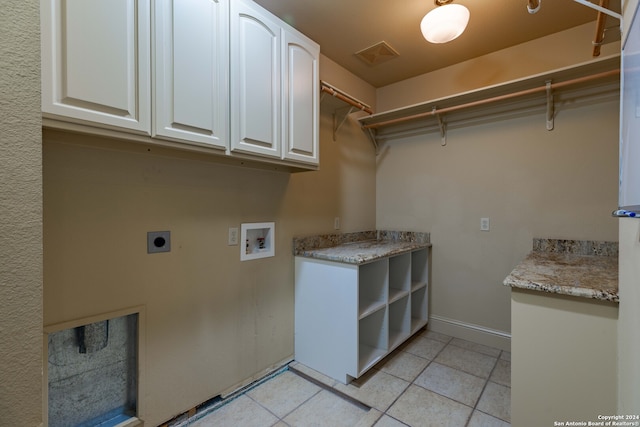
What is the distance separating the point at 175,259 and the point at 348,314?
44.2 inches

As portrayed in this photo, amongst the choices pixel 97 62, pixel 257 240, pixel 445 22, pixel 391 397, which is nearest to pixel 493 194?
pixel 445 22

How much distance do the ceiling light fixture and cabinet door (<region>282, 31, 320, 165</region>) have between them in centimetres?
72

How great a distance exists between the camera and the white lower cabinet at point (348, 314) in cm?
185

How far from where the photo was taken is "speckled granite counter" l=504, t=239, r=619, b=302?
45.3 inches

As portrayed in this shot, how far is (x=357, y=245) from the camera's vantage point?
2490mm

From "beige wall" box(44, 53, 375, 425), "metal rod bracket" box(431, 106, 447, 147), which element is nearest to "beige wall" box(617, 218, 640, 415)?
"metal rod bracket" box(431, 106, 447, 147)

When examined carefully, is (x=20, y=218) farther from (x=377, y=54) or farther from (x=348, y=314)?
(x=377, y=54)

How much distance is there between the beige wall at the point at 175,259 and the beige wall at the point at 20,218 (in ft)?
2.51

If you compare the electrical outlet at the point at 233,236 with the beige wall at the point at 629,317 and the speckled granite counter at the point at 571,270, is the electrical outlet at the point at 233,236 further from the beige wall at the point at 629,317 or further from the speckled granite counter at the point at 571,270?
the beige wall at the point at 629,317

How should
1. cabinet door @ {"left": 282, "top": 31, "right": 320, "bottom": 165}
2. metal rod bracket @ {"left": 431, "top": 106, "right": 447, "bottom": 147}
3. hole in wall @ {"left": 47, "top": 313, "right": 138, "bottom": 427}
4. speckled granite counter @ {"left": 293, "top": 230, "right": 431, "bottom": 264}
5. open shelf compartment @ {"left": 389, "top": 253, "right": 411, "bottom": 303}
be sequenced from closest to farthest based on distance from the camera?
hole in wall @ {"left": 47, "top": 313, "right": 138, "bottom": 427} < cabinet door @ {"left": 282, "top": 31, "right": 320, "bottom": 165} < speckled granite counter @ {"left": 293, "top": 230, "right": 431, "bottom": 264} < open shelf compartment @ {"left": 389, "top": 253, "right": 411, "bottom": 303} < metal rod bracket @ {"left": 431, "top": 106, "right": 447, "bottom": 147}

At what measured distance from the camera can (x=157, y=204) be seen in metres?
1.48

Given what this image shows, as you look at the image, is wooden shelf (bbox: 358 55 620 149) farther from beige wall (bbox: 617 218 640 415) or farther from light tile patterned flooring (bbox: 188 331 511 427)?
light tile patterned flooring (bbox: 188 331 511 427)

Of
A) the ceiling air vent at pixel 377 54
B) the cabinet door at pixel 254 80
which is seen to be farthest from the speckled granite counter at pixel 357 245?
the ceiling air vent at pixel 377 54

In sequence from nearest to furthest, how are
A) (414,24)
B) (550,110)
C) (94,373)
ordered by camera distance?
(94,373)
(414,24)
(550,110)
